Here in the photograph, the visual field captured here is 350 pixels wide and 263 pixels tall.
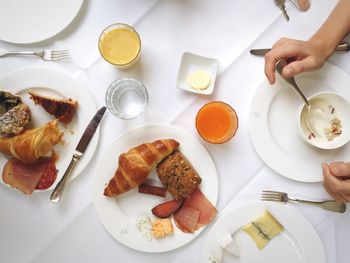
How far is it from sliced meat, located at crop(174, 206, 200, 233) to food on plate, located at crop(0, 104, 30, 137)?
55 centimetres

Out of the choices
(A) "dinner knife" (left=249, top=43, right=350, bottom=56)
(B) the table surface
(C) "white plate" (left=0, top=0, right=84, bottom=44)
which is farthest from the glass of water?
(A) "dinner knife" (left=249, top=43, right=350, bottom=56)

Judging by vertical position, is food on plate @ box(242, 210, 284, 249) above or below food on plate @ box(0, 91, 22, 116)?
below

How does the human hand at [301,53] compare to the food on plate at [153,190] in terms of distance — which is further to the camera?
the food on plate at [153,190]

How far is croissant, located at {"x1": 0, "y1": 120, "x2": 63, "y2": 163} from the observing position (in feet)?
3.57

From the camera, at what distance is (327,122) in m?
1.11

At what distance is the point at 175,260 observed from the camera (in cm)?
116

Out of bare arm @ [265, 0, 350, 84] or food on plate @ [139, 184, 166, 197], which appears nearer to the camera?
bare arm @ [265, 0, 350, 84]

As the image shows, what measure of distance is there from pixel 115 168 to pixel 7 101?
15.2 inches

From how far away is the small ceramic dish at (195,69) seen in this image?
3.65 ft

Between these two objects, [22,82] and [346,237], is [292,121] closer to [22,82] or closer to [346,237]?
[346,237]

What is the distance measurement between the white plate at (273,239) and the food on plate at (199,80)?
1.27 feet

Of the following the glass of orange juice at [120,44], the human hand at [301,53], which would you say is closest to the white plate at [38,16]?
the glass of orange juice at [120,44]

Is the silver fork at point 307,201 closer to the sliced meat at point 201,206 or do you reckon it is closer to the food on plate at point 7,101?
the sliced meat at point 201,206

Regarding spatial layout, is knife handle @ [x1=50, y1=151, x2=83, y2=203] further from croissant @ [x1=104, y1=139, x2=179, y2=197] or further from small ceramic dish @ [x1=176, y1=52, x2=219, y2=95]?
small ceramic dish @ [x1=176, y1=52, x2=219, y2=95]
